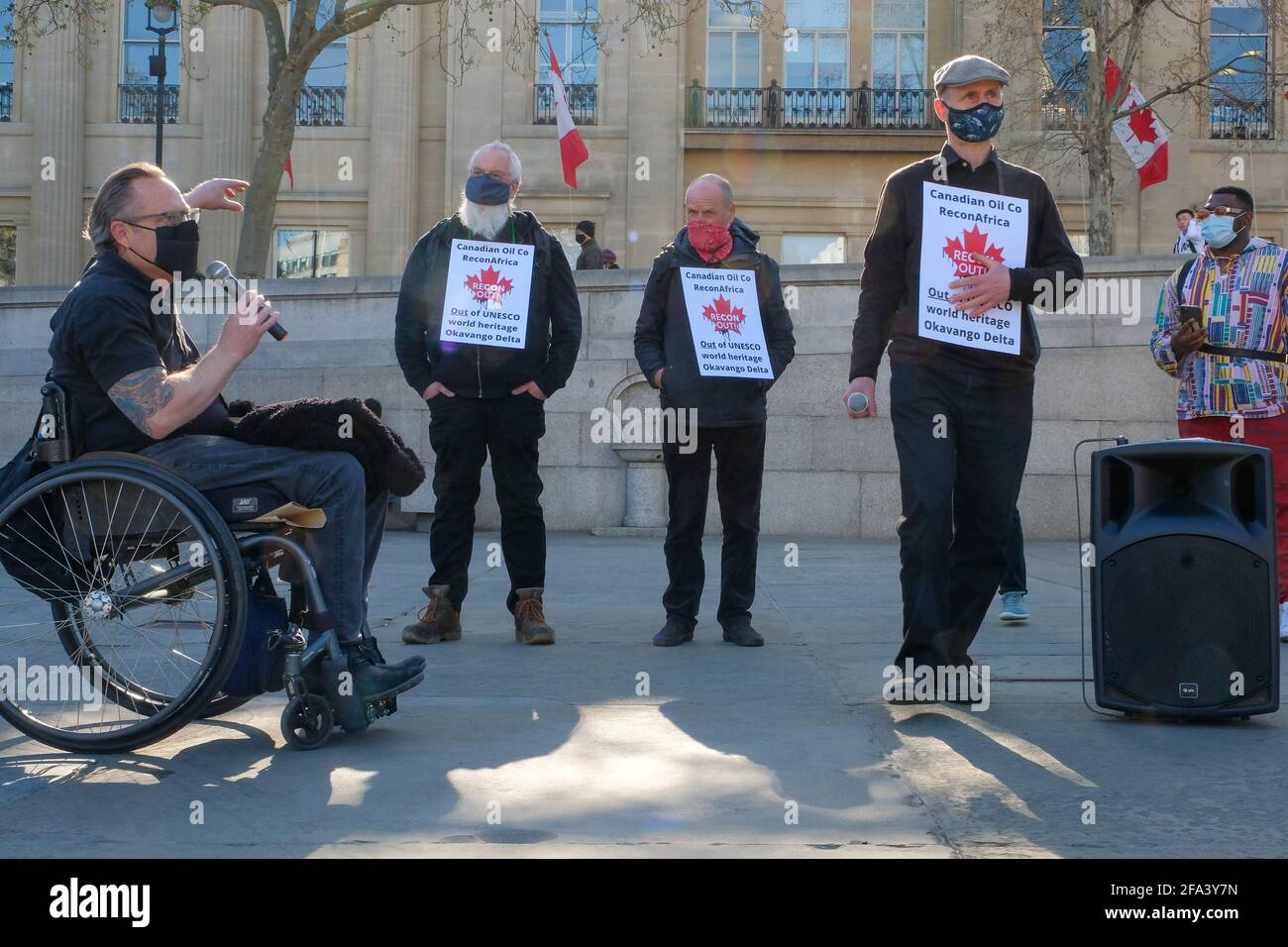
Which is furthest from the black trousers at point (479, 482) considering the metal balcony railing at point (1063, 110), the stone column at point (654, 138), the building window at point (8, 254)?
the building window at point (8, 254)

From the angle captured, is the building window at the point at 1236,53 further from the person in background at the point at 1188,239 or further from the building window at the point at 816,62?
the person in background at the point at 1188,239

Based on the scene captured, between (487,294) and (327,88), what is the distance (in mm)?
25648

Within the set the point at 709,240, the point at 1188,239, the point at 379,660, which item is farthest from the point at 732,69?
the point at 379,660

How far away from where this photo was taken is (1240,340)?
6.65 m

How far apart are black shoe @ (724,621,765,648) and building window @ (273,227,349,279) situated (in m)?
25.1

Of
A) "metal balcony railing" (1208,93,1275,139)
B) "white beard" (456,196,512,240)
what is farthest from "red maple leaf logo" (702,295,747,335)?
"metal balcony railing" (1208,93,1275,139)

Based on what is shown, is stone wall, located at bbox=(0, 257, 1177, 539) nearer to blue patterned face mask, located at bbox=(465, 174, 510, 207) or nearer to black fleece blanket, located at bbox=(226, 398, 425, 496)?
blue patterned face mask, located at bbox=(465, 174, 510, 207)

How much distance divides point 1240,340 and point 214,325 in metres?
9.85

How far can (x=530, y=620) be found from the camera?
6.42 m

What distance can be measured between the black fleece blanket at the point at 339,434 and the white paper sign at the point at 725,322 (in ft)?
7.66

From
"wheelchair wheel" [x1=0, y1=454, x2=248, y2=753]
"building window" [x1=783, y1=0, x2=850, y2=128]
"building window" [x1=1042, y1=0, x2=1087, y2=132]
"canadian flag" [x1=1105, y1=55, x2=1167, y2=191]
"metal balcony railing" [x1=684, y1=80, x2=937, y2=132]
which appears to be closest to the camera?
"wheelchair wheel" [x1=0, y1=454, x2=248, y2=753]

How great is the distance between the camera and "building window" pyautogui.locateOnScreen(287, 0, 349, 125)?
3059cm

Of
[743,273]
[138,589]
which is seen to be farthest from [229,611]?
[743,273]

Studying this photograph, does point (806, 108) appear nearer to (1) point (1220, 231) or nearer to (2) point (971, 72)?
(1) point (1220, 231)
